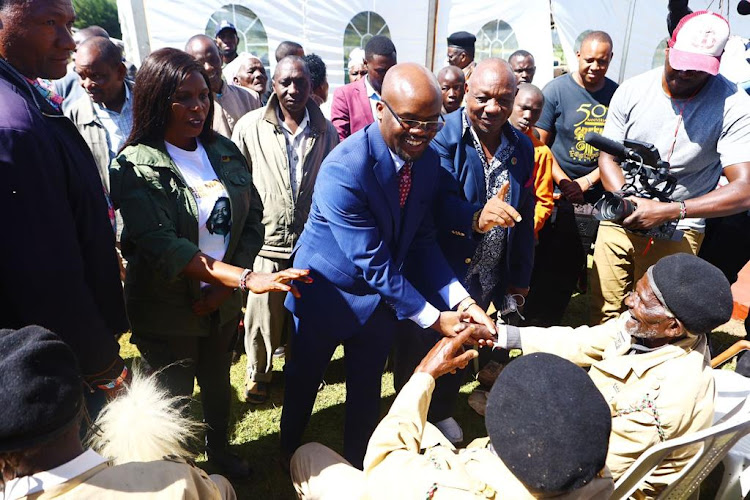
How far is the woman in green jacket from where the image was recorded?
2195mm

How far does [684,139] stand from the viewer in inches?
133

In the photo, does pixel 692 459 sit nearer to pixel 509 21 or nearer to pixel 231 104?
pixel 231 104

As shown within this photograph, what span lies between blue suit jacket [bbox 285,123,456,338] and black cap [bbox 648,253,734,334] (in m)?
1.05

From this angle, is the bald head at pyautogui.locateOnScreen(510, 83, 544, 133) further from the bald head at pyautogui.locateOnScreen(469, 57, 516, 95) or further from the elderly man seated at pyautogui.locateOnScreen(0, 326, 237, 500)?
the elderly man seated at pyautogui.locateOnScreen(0, 326, 237, 500)

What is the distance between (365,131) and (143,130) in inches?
39.6

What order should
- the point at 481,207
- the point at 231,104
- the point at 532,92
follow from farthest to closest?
the point at 231,104
the point at 532,92
the point at 481,207

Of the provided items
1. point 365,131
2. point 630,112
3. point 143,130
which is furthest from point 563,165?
point 143,130

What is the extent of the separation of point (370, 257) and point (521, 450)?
1.25m

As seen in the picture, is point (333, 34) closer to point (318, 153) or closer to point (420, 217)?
point (318, 153)

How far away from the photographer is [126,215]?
2.21m

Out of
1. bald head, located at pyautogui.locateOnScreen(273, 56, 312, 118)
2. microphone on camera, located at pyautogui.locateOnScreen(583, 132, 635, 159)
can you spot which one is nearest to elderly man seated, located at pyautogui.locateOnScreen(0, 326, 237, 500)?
bald head, located at pyautogui.locateOnScreen(273, 56, 312, 118)

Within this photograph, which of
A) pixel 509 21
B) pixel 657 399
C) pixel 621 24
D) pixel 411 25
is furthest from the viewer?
pixel 621 24

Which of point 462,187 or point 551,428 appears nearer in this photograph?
point 551,428

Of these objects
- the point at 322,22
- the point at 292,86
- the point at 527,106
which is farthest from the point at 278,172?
the point at 322,22
